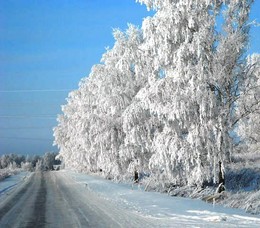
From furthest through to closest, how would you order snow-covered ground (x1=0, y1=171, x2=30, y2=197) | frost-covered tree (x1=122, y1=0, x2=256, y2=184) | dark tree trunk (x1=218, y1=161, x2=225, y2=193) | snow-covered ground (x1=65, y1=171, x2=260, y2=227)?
snow-covered ground (x1=0, y1=171, x2=30, y2=197)
dark tree trunk (x1=218, y1=161, x2=225, y2=193)
frost-covered tree (x1=122, y1=0, x2=256, y2=184)
snow-covered ground (x1=65, y1=171, x2=260, y2=227)

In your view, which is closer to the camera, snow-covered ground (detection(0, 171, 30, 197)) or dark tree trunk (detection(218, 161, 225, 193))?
dark tree trunk (detection(218, 161, 225, 193))

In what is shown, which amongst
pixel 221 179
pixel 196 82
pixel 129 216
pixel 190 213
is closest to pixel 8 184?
pixel 221 179

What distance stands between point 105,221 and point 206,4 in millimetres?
12255

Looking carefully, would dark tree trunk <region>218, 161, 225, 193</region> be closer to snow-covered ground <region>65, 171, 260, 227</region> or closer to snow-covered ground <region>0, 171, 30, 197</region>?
snow-covered ground <region>65, 171, 260, 227</region>

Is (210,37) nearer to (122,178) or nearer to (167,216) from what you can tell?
(167,216)

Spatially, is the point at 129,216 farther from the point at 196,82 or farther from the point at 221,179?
the point at 196,82

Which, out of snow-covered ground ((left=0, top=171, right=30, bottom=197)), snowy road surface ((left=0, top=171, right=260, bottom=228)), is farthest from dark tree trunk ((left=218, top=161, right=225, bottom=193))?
snow-covered ground ((left=0, top=171, right=30, bottom=197))

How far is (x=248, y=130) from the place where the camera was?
39.8m

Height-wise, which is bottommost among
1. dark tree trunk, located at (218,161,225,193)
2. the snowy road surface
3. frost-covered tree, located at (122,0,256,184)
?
the snowy road surface

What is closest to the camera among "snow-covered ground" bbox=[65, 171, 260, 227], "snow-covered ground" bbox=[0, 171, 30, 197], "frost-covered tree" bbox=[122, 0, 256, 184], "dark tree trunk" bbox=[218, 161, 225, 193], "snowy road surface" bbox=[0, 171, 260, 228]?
"snow-covered ground" bbox=[65, 171, 260, 227]

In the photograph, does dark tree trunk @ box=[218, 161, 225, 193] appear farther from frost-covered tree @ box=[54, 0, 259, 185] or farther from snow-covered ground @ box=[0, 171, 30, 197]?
snow-covered ground @ box=[0, 171, 30, 197]

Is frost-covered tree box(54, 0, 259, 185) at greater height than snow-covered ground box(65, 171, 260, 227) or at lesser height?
greater

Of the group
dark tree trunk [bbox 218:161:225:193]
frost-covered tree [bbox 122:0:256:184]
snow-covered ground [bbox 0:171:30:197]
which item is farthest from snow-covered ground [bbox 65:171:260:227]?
snow-covered ground [bbox 0:171:30:197]

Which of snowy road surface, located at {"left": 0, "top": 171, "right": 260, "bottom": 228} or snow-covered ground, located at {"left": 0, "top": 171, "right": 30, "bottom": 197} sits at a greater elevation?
snow-covered ground, located at {"left": 0, "top": 171, "right": 30, "bottom": 197}
